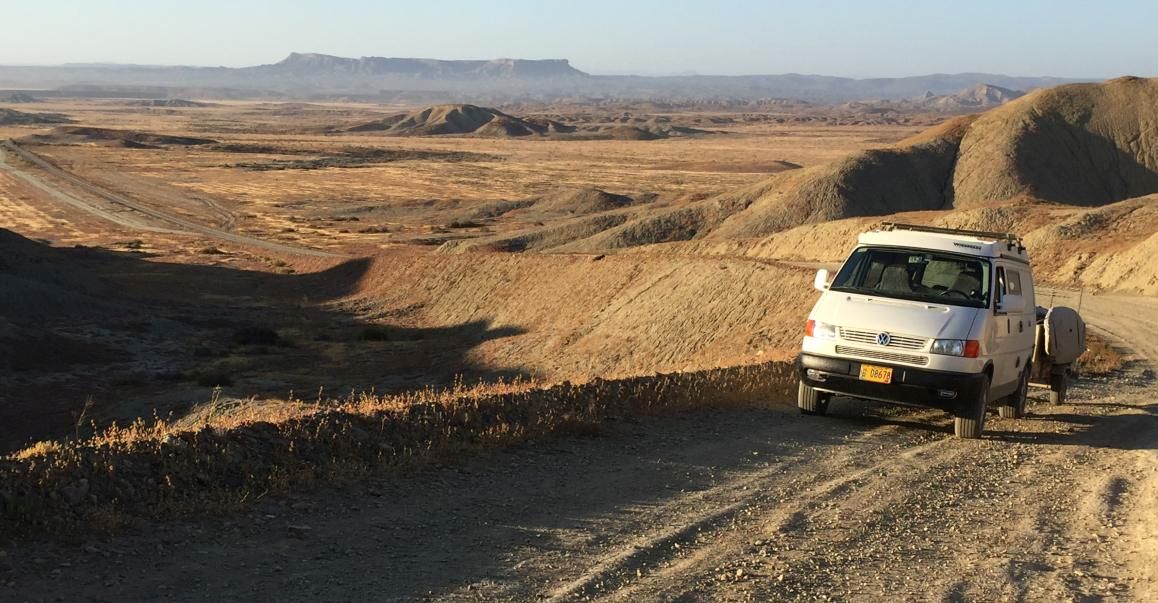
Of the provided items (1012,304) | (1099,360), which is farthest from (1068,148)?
(1012,304)

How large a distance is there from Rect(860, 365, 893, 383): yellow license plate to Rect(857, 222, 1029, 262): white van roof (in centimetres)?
167

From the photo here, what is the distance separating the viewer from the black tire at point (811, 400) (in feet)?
43.4

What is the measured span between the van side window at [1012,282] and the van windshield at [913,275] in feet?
1.68

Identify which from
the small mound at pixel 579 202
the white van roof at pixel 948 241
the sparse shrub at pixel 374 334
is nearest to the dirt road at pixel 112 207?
the sparse shrub at pixel 374 334

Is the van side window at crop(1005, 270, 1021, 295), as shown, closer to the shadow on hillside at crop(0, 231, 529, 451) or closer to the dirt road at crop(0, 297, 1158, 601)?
the dirt road at crop(0, 297, 1158, 601)

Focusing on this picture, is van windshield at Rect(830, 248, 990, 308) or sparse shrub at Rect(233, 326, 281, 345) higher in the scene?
van windshield at Rect(830, 248, 990, 308)

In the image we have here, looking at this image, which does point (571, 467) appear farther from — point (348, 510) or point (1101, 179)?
point (1101, 179)

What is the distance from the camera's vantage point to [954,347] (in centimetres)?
1205

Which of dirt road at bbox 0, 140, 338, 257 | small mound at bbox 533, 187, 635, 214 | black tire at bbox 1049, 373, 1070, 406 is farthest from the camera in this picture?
small mound at bbox 533, 187, 635, 214

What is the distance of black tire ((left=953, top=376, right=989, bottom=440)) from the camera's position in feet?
39.9

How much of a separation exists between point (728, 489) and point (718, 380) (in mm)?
4184

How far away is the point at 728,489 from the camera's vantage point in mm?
9945

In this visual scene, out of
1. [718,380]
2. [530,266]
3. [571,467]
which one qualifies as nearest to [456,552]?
[571,467]

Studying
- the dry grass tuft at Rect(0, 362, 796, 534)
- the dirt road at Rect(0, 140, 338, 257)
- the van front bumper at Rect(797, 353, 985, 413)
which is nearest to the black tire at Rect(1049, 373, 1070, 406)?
→ the van front bumper at Rect(797, 353, 985, 413)
